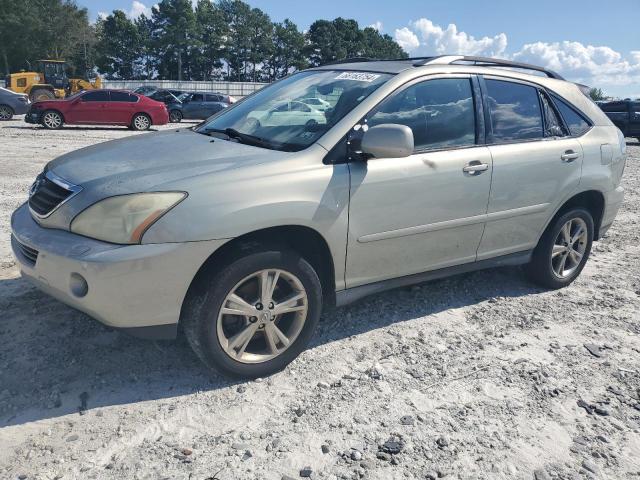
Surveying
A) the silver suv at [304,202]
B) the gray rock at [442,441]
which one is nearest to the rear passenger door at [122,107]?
the silver suv at [304,202]

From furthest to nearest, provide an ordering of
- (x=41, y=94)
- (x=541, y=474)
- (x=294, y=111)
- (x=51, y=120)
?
1. (x=41, y=94)
2. (x=51, y=120)
3. (x=294, y=111)
4. (x=541, y=474)

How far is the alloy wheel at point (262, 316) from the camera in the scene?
119 inches

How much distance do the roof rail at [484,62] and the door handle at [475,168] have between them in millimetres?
761

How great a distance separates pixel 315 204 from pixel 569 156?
2.41 m

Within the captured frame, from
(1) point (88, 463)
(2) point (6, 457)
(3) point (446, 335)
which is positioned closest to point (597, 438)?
(3) point (446, 335)

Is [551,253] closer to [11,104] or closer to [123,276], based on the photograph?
[123,276]

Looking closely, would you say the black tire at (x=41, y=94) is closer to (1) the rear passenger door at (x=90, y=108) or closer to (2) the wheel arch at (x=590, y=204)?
(1) the rear passenger door at (x=90, y=108)

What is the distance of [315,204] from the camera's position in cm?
310

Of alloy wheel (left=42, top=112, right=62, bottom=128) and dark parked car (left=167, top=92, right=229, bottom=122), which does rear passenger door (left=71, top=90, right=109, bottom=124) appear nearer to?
alloy wheel (left=42, top=112, right=62, bottom=128)

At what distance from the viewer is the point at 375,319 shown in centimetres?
405

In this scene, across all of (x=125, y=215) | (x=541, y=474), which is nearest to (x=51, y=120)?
(x=125, y=215)

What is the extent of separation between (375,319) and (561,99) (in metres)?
2.40

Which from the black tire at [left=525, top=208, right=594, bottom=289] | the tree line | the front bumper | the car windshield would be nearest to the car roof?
the car windshield

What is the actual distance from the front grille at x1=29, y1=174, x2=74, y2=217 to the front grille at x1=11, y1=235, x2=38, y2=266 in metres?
0.20
